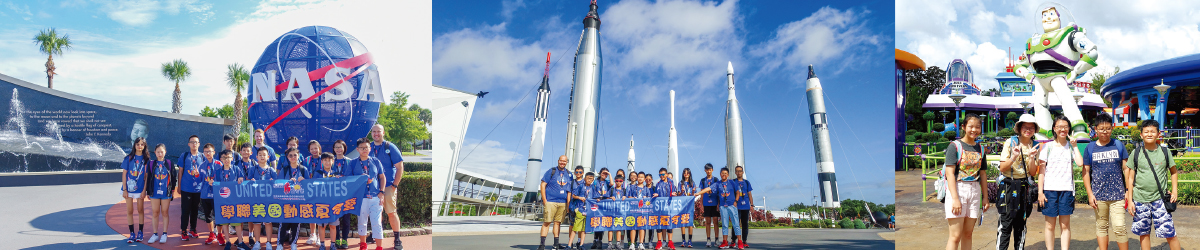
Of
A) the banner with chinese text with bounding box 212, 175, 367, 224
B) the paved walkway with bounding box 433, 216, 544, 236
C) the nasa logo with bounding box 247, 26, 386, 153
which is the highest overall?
the nasa logo with bounding box 247, 26, 386, 153

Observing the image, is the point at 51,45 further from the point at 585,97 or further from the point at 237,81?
the point at 585,97

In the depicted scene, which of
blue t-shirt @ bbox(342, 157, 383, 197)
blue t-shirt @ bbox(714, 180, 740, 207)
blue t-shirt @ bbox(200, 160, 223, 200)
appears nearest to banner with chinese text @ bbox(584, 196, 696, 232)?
blue t-shirt @ bbox(714, 180, 740, 207)

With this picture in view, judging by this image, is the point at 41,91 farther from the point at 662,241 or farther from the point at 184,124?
the point at 662,241

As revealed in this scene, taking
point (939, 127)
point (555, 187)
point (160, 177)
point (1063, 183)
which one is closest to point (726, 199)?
point (555, 187)

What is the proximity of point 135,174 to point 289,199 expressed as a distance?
74.1 inches

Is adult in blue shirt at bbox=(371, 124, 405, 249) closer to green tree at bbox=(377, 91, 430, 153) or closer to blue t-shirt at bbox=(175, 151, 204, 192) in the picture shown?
blue t-shirt at bbox=(175, 151, 204, 192)

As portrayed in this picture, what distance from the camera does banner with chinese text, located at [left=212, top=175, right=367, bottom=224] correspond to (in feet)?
19.8

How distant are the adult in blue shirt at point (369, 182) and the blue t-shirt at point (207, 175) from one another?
4.93 ft

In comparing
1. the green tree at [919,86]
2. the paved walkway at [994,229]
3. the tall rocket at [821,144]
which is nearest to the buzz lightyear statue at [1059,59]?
the paved walkway at [994,229]

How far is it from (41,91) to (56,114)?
0.66 meters

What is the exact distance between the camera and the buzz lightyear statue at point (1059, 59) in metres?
8.37

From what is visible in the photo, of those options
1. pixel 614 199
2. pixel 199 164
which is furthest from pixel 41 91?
pixel 614 199

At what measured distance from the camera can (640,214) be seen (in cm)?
763

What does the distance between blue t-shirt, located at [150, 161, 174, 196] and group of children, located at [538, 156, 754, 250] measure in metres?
3.80
